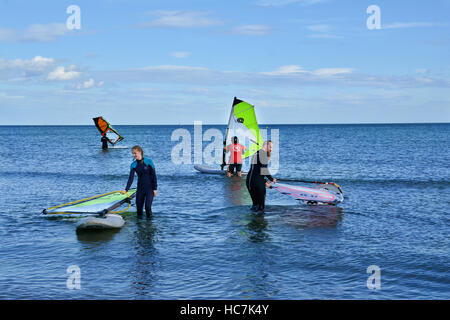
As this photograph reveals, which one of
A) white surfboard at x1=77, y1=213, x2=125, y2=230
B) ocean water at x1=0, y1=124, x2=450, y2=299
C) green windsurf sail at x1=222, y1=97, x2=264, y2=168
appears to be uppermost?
green windsurf sail at x1=222, y1=97, x2=264, y2=168

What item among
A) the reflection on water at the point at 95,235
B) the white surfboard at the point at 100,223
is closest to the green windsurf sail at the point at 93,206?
the white surfboard at the point at 100,223

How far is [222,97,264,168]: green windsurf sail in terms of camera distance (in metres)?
22.8

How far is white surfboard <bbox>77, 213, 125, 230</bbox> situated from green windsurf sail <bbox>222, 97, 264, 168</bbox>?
11.6m

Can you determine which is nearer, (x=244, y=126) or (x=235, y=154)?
(x=235, y=154)

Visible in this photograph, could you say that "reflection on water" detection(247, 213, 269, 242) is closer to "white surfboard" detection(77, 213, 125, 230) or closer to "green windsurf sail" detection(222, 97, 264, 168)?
"white surfboard" detection(77, 213, 125, 230)

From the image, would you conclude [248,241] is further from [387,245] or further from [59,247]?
[59,247]

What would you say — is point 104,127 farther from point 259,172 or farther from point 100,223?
point 100,223

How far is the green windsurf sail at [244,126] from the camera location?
22.8 meters

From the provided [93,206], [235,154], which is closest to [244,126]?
[235,154]

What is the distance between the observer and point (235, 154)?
2256 cm

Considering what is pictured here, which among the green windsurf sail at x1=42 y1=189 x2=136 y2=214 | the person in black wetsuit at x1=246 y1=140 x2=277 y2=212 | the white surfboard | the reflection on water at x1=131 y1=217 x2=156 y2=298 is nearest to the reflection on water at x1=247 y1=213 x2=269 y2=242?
the person in black wetsuit at x1=246 y1=140 x2=277 y2=212

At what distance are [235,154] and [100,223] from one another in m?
11.7

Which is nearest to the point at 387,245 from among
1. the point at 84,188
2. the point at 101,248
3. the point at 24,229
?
the point at 101,248
